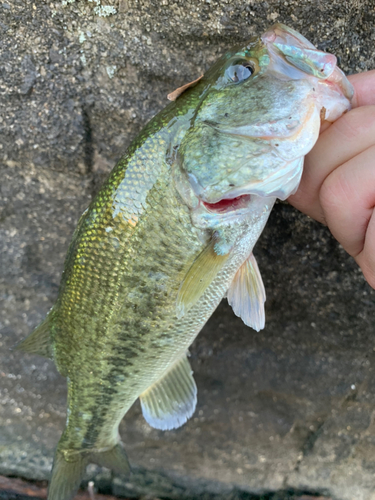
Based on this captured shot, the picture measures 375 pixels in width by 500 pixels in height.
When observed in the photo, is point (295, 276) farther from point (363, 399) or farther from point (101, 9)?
point (101, 9)

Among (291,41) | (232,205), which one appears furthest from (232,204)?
(291,41)

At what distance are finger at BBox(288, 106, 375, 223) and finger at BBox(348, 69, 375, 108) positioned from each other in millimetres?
118

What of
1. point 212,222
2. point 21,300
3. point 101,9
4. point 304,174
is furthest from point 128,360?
point 101,9

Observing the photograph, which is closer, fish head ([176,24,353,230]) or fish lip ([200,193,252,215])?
fish head ([176,24,353,230])

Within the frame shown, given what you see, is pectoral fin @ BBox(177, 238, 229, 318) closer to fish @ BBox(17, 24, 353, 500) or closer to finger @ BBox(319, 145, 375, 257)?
fish @ BBox(17, 24, 353, 500)

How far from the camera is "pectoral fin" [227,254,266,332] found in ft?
3.86

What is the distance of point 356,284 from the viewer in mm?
1610

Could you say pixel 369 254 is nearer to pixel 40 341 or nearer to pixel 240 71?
pixel 240 71

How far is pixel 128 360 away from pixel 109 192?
595 mm

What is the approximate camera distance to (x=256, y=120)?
0.93 metres

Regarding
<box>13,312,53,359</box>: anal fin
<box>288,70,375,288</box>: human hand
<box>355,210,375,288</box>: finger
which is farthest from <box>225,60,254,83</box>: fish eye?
<box>13,312,53,359</box>: anal fin

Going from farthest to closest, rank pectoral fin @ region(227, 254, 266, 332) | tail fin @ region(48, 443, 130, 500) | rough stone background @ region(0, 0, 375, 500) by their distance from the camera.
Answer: tail fin @ region(48, 443, 130, 500) → rough stone background @ region(0, 0, 375, 500) → pectoral fin @ region(227, 254, 266, 332)

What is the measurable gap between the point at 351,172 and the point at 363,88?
0.95ft

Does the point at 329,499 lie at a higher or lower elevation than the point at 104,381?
lower
